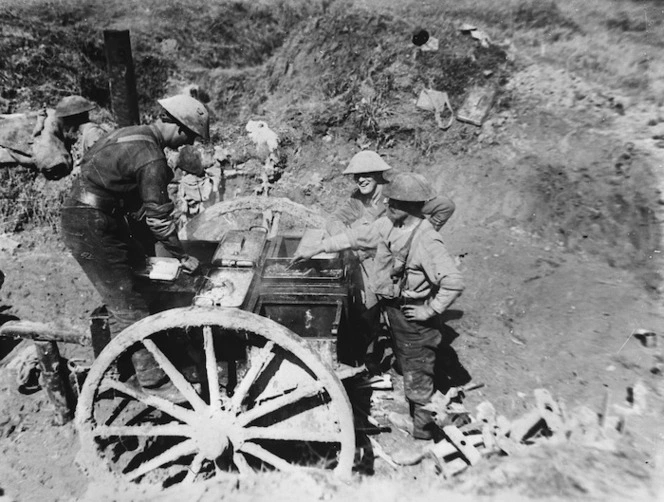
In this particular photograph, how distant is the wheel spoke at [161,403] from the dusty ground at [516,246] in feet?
1.58

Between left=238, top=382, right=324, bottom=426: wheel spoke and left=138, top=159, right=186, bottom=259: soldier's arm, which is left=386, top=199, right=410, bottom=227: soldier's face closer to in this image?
left=238, top=382, right=324, bottom=426: wheel spoke

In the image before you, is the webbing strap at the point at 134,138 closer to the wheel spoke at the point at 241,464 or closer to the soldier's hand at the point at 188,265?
the soldier's hand at the point at 188,265

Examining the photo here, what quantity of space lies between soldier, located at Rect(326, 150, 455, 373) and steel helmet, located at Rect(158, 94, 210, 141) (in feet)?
5.51

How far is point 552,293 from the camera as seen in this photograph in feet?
17.5

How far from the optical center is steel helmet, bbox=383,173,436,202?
3320mm

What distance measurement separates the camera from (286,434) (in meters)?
2.98

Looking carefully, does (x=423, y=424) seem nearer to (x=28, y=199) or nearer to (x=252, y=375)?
(x=252, y=375)

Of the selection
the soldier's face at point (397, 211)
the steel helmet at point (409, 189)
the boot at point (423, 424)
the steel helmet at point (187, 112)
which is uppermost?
the steel helmet at point (187, 112)

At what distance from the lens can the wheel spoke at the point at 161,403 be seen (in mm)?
2992

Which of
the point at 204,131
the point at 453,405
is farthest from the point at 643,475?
the point at 204,131

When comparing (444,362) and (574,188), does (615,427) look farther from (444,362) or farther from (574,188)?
(574,188)

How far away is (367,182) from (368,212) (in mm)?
332

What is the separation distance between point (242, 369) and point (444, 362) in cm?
234

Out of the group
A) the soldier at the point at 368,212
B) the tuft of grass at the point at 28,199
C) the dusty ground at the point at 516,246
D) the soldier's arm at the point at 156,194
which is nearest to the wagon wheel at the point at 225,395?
the dusty ground at the point at 516,246
